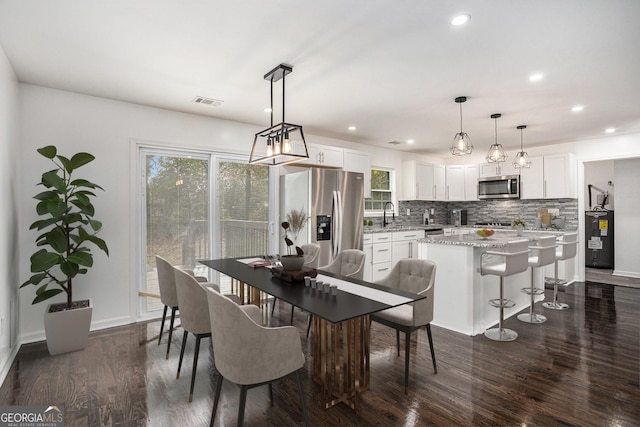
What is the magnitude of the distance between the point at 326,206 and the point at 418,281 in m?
2.26

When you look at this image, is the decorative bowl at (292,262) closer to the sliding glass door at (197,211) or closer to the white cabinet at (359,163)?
the sliding glass door at (197,211)

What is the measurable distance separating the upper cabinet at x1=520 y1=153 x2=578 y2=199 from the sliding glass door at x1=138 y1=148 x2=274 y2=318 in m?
4.81

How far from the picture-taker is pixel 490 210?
23.7 feet

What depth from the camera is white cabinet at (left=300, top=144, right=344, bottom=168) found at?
511cm

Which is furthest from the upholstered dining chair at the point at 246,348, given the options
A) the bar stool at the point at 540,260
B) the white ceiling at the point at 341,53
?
the bar stool at the point at 540,260

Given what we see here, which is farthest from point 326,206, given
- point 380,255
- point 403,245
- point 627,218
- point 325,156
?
point 627,218

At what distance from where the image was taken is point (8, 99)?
9.18 ft

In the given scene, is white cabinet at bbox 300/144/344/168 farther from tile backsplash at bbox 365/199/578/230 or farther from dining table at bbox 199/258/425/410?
dining table at bbox 199/258/425/410

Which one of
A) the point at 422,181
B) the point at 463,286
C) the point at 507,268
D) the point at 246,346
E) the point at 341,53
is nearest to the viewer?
the point at 246,346

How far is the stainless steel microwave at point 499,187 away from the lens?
638 cm

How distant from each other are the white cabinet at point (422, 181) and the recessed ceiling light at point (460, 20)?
15.1 ft

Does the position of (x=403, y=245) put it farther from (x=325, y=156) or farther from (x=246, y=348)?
(x=246, y=348)

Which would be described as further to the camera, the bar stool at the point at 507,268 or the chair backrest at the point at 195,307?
the bar stool at the point at 507,268

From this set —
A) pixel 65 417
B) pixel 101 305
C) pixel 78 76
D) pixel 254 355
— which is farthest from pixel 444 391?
pixel 78 76
